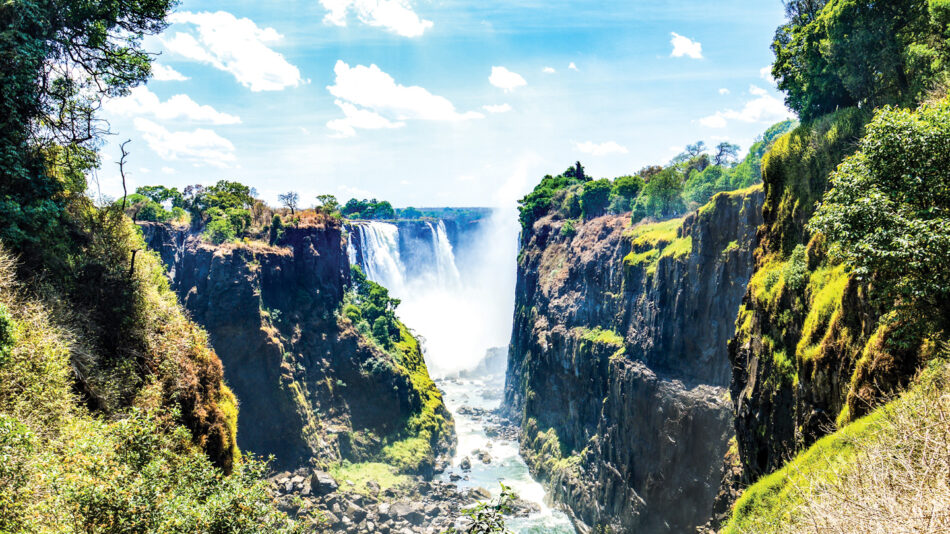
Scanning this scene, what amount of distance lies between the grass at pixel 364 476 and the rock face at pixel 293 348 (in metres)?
1.52

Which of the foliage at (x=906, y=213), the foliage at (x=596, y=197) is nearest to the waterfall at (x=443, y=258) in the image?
the foliage at (x=596, y=197)

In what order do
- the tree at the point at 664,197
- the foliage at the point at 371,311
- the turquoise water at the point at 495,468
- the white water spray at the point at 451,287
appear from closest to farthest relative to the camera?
the turquoise water at the point at 495,468
the tree at the point at 664,197
the foliage at the point at 371,311
the white water spray at the point at 451,287

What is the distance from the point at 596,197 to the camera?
72.6 metres

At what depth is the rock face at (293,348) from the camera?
52281 mm

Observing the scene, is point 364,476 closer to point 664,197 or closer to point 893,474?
point 664,197

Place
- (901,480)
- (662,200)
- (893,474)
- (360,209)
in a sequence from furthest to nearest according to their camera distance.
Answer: (360,209) < (662,200) < (893,474) < (901,480)

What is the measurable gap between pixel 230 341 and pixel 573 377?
35292 millimetres

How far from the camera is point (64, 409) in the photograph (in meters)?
15.3

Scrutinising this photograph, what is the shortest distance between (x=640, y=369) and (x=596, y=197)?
32620mm

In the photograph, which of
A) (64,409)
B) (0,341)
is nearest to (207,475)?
(64,409)

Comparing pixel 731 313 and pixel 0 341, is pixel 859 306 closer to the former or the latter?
pixel 731 313

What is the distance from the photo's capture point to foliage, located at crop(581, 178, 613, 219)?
72.1 m

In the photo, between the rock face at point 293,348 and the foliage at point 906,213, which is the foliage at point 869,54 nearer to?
the foliage at point 906,213

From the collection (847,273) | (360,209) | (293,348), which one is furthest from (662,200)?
(360,209)
